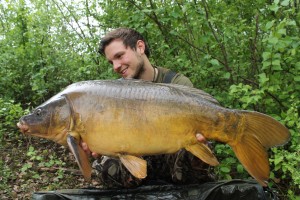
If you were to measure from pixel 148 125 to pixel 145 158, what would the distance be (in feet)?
2.18

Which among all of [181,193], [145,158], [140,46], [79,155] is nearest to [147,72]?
[140,46]

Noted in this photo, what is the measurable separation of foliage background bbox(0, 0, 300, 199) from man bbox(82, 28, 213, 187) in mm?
389

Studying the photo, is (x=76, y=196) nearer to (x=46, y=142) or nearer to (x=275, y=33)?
(x=275, y=33)

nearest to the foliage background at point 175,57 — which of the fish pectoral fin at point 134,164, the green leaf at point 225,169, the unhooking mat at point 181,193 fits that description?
the green leaf at point 225,169

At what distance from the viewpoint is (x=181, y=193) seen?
2176 mm

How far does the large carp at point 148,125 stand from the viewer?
5.82 feet

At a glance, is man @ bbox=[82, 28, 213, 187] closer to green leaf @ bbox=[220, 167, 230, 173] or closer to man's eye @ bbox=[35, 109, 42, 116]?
green leaf @ bbox=[220, 167, 230, 173]

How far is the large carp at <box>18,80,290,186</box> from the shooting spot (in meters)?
1.77

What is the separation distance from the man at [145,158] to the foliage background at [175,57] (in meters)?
0.39

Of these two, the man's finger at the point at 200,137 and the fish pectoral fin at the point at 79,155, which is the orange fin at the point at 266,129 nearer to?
the man's finger at the point at 200,137

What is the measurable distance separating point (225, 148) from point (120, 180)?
0.79 metres

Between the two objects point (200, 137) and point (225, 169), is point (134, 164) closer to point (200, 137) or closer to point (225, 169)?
point (200, 137)

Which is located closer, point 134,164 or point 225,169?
point 134,164

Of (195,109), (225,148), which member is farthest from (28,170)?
(195,109)
